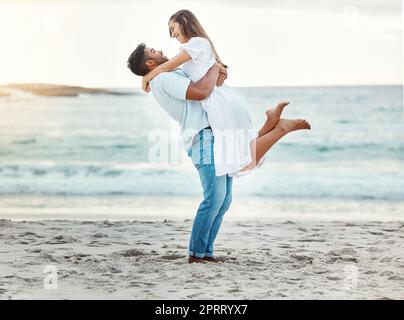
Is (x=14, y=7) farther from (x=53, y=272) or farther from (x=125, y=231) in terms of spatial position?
(x=53, y=272)

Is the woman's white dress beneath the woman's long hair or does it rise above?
beneath

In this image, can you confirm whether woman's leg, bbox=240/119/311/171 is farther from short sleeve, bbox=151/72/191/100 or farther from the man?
short sleeve, bbox=151/72/191/100

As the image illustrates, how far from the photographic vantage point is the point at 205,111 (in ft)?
12.6

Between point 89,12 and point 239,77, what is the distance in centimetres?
341

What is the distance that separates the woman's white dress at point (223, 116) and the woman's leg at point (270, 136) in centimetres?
5

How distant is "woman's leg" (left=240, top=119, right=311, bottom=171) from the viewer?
396 cm

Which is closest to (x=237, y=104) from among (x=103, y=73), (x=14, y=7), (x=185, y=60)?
(x=185, y=60)

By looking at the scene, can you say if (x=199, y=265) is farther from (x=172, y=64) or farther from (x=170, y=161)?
(x=170, y=161)

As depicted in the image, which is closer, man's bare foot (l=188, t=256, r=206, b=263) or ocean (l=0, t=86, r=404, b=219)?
man's bare foot (l=188, t=256, r=206, b=263)

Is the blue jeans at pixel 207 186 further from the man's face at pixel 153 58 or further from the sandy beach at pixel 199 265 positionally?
the man's face at pixel 153 58

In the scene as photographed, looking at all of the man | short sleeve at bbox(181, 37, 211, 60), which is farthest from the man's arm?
short sleeve at bbox(181, 37, 211, 60)

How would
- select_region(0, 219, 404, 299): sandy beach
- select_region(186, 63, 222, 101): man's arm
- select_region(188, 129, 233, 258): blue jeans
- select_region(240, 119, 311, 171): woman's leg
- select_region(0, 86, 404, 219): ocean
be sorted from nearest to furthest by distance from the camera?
select_region(0, 219, 404, 299): sandy beach < select_region(186, 63, 222, 101): man's arm < select_region(188, 129, 233, 258): blue jeans < select_region(240, 119, 311, 171): woman's leg < select_region(0, 86, 404, 219): ocean
